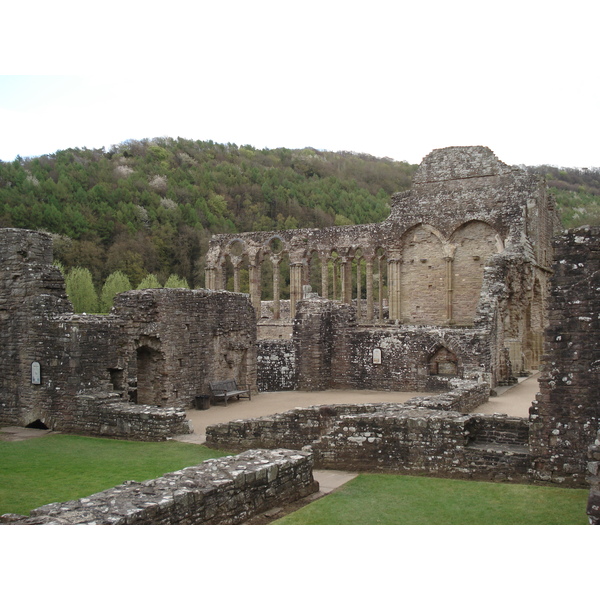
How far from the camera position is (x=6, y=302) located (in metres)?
13.2

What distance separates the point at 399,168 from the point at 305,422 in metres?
68.7

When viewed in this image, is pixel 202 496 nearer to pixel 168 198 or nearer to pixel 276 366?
pixel 276 366

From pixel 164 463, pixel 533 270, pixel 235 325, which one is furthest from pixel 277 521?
pixel 533 270

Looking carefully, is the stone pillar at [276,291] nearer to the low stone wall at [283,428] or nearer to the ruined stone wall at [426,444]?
the low stone wall at [283,428]

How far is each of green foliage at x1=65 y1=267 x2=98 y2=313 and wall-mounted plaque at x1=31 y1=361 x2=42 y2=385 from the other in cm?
2558

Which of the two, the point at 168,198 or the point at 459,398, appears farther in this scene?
the point at 168,198

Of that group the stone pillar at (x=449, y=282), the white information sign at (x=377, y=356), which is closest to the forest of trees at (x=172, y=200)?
the stone pillar at (x=449, y=282)

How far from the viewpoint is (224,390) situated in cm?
1582

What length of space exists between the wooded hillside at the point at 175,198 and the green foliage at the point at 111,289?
4636 millimetres

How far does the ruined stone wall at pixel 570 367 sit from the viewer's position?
7758 mm

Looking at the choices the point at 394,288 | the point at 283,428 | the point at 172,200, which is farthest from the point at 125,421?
the point at 172,200

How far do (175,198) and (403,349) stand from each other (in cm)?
4528

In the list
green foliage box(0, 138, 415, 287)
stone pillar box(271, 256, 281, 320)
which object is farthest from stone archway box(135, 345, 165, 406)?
green foliage box(0, 138, 415, 287)

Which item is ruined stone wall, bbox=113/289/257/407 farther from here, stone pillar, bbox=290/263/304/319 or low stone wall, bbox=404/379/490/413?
stone pillar, bbox=290/263/304/319
